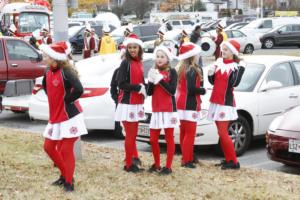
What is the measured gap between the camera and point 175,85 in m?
6.58

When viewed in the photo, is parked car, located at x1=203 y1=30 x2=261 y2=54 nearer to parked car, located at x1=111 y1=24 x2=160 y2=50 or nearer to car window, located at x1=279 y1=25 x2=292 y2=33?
parked car, located at x1=111 y1=24 x2=160 y2=50

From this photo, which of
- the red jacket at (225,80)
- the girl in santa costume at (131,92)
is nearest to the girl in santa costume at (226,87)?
the red jacket at (225,80)

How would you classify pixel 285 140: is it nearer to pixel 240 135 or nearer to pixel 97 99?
pixel 240 135

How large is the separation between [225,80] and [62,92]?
7.11 feet

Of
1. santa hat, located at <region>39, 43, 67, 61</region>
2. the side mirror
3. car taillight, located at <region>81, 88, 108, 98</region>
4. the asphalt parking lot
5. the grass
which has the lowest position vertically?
the asphalt parking lot

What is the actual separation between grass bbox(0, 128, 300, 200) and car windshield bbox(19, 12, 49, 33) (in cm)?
2287

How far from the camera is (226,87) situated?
23.2ft

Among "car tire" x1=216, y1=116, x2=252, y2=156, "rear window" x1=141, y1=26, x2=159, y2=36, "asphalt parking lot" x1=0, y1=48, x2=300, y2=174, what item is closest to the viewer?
"asphalt parking lot" x1=0, y1=48, x2=300, y2=174

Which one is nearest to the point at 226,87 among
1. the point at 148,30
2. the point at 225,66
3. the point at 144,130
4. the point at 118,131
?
the point at 225,66

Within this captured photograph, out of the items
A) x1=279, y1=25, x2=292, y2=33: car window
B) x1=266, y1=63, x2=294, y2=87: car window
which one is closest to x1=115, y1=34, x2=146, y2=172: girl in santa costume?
x1=266, y1=63, x2=294, y2=87: car window

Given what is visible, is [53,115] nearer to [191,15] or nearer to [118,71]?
[118,71]

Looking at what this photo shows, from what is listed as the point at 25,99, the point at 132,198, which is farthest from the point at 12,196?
the point at 25,99

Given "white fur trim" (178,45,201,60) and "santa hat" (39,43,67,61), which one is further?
"white fur trim" (178,45,201,60)

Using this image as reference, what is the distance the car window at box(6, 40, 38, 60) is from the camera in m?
12.8
